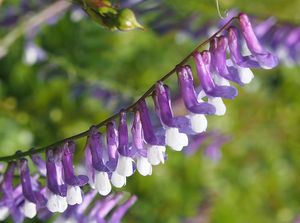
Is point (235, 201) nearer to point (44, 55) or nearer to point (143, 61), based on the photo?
point (143, 61)

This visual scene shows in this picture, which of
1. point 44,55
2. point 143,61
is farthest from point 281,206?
point 44,55

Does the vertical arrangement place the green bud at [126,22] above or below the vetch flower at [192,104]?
above

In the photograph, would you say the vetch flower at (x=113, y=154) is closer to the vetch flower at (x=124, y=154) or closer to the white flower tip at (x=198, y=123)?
the vetch flower at (x=124, y=154)

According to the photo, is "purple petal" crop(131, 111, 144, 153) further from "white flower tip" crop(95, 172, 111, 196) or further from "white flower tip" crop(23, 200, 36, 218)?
"white flower tip" crop(23, 200, 36, 218)

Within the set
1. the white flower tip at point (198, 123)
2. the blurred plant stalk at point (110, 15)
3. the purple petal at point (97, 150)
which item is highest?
the blurred plant stalk at point (110, 15)

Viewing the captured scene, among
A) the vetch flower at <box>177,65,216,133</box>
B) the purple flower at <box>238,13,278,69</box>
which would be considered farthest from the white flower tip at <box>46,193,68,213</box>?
the purple flower at <box>238,13,278,69</box>

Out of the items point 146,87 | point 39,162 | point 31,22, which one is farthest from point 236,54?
point 146,87

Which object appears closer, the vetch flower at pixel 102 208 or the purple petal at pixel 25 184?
the purple petal at pixel 25 184

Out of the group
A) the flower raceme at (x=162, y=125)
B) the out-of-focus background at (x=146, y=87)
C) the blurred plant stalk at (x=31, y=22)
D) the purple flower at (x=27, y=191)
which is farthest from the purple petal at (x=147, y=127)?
the blurred plant stalk at (x=31, y=22)
